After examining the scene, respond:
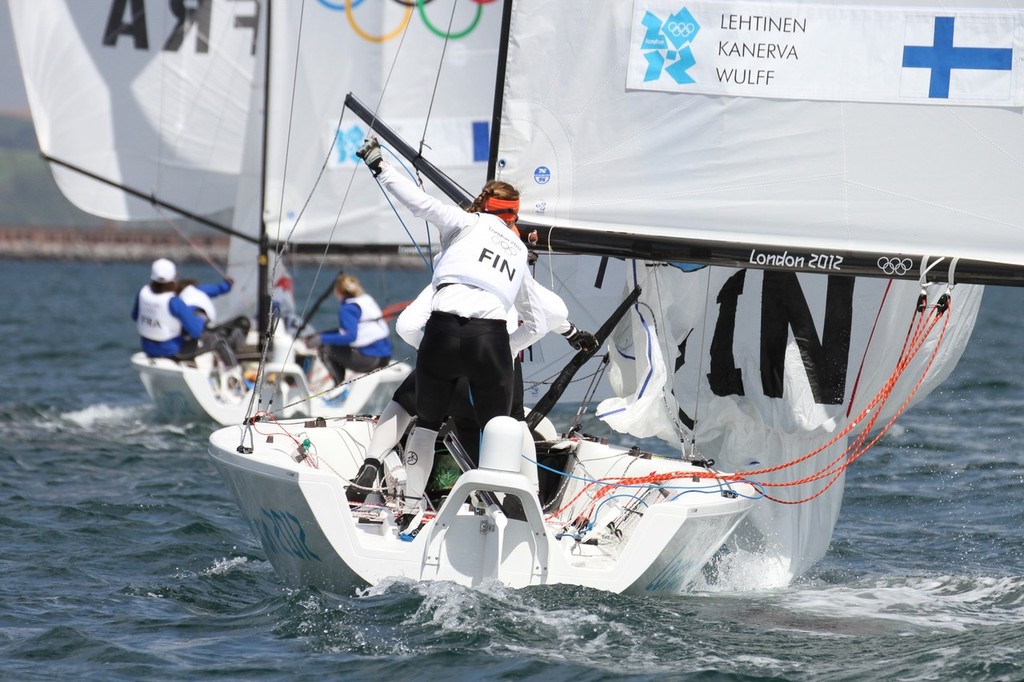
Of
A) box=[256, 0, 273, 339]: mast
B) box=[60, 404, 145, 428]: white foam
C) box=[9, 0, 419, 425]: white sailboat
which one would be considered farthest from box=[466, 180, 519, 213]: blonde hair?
box=[9, 0, 419, 425]: white sailboat

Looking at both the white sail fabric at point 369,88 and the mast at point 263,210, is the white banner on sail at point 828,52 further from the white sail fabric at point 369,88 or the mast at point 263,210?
the mast at point 263,210

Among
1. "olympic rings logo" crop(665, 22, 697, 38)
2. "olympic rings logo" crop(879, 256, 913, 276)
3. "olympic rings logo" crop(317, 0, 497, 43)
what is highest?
"olympic rings logo" crop(317, 0, 497, 43)

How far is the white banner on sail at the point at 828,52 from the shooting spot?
5.44 meters

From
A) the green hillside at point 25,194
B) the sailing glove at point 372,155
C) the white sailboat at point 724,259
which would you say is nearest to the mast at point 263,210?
the white sailboat at point 724,259

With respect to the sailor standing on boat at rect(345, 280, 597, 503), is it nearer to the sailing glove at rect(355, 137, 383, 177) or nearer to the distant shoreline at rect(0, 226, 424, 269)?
the sailing glove at rect(355, 137, 383, 177)

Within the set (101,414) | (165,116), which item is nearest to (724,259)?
(101,414)

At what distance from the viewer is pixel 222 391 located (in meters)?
11.9

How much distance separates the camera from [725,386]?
6289 mm

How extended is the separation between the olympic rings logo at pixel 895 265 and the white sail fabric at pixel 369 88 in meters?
7.87

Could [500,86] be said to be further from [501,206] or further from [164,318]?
[164,318]

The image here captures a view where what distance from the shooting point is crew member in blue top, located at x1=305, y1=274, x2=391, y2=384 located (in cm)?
1224

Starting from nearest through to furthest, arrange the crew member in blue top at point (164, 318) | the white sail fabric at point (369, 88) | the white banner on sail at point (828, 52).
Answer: the white banner on sail at point (828, 52)
the crew member in blue top at point (164, 318)
the white sail fabric at point (369, 88)

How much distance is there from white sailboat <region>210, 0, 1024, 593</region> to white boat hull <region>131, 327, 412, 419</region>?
546cm

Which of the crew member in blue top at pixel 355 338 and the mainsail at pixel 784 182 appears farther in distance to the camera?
the crew member in blue top at pixel 355 338
